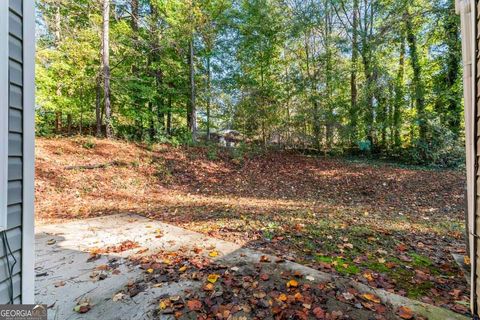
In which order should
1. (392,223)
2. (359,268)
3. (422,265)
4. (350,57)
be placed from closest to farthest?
(359,268), (422,265), (392,223), (350,57)

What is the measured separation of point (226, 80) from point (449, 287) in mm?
10605

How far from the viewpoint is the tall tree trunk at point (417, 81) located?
10070 millimetres

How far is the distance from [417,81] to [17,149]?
13.0 m

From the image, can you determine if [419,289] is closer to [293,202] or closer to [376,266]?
[376,266]

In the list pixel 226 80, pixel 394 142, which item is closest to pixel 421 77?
pixel 394 142

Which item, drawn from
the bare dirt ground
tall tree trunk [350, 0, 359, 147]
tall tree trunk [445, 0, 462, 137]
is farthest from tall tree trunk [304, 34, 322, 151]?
tall tree trunk [445, 0, 462, 137]

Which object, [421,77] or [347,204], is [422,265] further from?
[421,77]

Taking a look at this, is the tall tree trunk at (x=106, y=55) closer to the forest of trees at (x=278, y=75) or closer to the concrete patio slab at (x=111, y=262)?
the forest of trees at (x=278, y=75)

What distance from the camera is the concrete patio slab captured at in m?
1.99

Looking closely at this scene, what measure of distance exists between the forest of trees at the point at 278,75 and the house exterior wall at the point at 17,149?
8.78 meters

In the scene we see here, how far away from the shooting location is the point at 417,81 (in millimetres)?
10594

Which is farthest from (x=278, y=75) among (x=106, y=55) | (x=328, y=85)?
(x=106, y=55)

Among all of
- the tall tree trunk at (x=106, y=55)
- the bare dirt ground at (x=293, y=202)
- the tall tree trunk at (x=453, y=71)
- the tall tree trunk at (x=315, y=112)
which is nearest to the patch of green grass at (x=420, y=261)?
the bare dirt ground at (x=293, y=202)

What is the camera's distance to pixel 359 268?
2613 mm
